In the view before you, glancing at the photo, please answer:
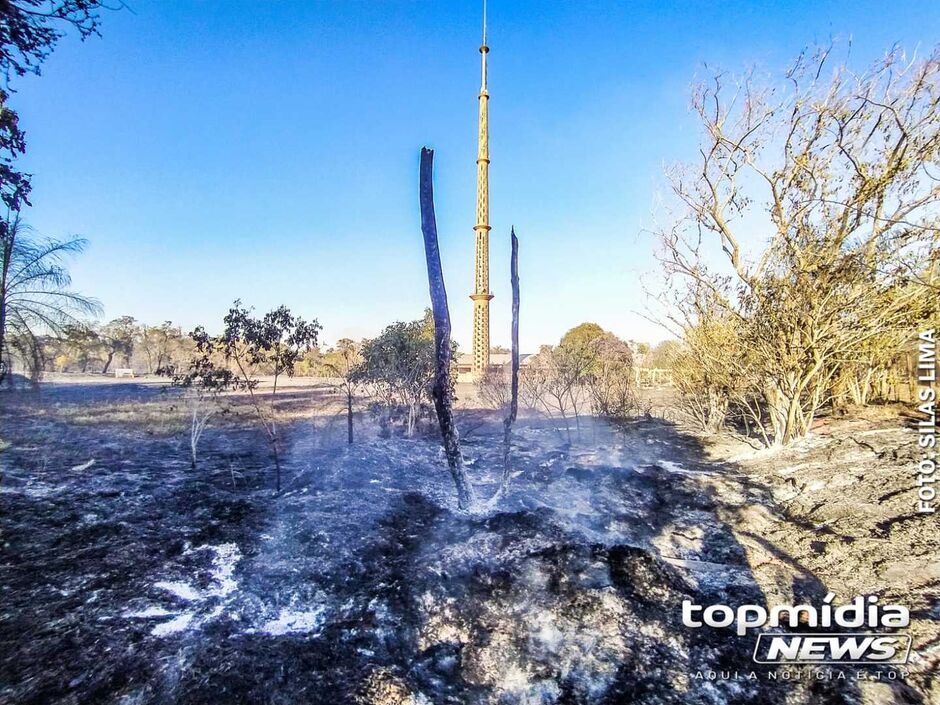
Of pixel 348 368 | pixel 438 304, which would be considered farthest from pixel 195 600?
pixel 348 368

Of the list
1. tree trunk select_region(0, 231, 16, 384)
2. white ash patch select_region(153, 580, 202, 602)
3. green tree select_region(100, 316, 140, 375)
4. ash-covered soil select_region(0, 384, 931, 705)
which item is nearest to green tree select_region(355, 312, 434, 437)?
ash-covered soil select_region(0, 384, 931, 705)

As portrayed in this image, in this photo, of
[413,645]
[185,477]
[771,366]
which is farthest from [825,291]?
[185,477]

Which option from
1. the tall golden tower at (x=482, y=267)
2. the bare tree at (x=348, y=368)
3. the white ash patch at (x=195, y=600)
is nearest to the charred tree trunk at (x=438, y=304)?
the white ash patch at (x=195, y=600)

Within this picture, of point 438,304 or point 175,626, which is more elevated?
point 438,304

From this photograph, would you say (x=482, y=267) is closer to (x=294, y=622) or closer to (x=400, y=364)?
(x=400, y=364)

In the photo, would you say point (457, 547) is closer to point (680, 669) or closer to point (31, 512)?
point (680, 669)

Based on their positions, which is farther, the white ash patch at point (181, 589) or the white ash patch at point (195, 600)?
the white ash patch at point (181, 589)

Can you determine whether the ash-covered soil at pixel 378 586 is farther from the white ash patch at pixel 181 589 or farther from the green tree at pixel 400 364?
the green tree at pixel 400 364

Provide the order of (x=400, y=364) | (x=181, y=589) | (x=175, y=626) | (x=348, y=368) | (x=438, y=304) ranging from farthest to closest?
(x=348, y=368), (x=400, y=364), (x=438, y=304), (x=181, y=589), (x=175, y=626)

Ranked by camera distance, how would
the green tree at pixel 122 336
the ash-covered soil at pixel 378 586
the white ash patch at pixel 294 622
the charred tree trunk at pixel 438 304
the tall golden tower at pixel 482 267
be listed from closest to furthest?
the ash-covered soil at pixel 378 586, the white ash patch at pixel 294 622, the charred tree trunk at pixel 438 304, the tall golden tower at pixel 482 267, the green tree at pixel 122 336

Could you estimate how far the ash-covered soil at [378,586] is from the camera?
307 cm

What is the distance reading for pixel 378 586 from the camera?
14.6 ft

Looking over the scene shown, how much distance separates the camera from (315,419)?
1494cm

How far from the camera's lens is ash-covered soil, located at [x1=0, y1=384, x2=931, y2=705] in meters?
3.07
